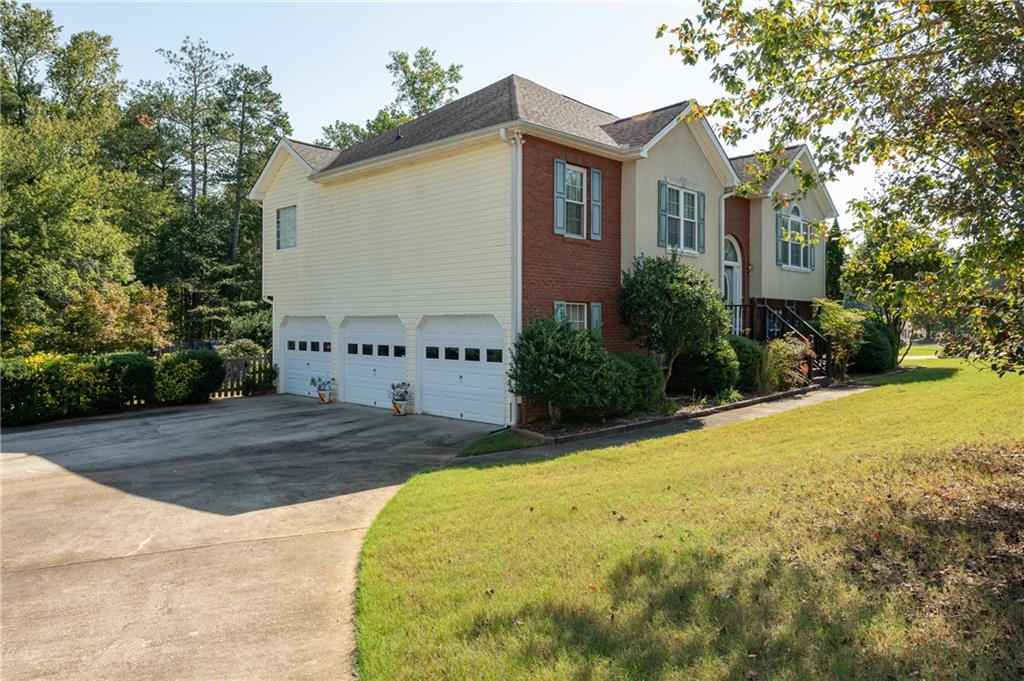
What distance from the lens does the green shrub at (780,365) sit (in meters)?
18.2

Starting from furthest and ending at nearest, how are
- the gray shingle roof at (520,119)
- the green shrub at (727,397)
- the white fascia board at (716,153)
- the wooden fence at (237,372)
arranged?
the wooden fence at (237,372) < the white fascia board at (716,153) < the green shrub at (727,397) < the gray shingle roof at (520,119)

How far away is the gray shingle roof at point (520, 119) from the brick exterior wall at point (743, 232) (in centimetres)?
588

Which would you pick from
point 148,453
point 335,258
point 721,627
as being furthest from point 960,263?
point 335,258

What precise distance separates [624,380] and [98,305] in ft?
55.2

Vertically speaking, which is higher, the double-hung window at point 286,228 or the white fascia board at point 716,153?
the white fascia board at point 716,153

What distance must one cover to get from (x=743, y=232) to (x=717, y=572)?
66.4ft

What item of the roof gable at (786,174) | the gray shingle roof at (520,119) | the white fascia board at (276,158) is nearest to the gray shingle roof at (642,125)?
the gray shingle roof at (520,119)

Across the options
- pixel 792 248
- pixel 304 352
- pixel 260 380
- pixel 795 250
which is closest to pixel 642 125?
pixel 792 248

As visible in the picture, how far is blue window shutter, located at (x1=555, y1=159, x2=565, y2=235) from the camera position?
15.4 metres

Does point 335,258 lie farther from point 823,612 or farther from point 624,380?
point 823,612

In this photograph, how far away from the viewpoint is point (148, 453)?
495 inches

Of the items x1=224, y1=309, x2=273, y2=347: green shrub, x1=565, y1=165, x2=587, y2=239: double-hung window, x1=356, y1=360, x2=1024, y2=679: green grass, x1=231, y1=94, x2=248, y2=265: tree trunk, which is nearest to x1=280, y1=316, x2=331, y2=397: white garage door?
x1=224, y1=309, x2=273, y2=347: green shrub

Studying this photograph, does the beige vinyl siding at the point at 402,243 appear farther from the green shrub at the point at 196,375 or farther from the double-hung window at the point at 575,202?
the green shrub at the point at 196,375

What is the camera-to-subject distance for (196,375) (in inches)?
781
